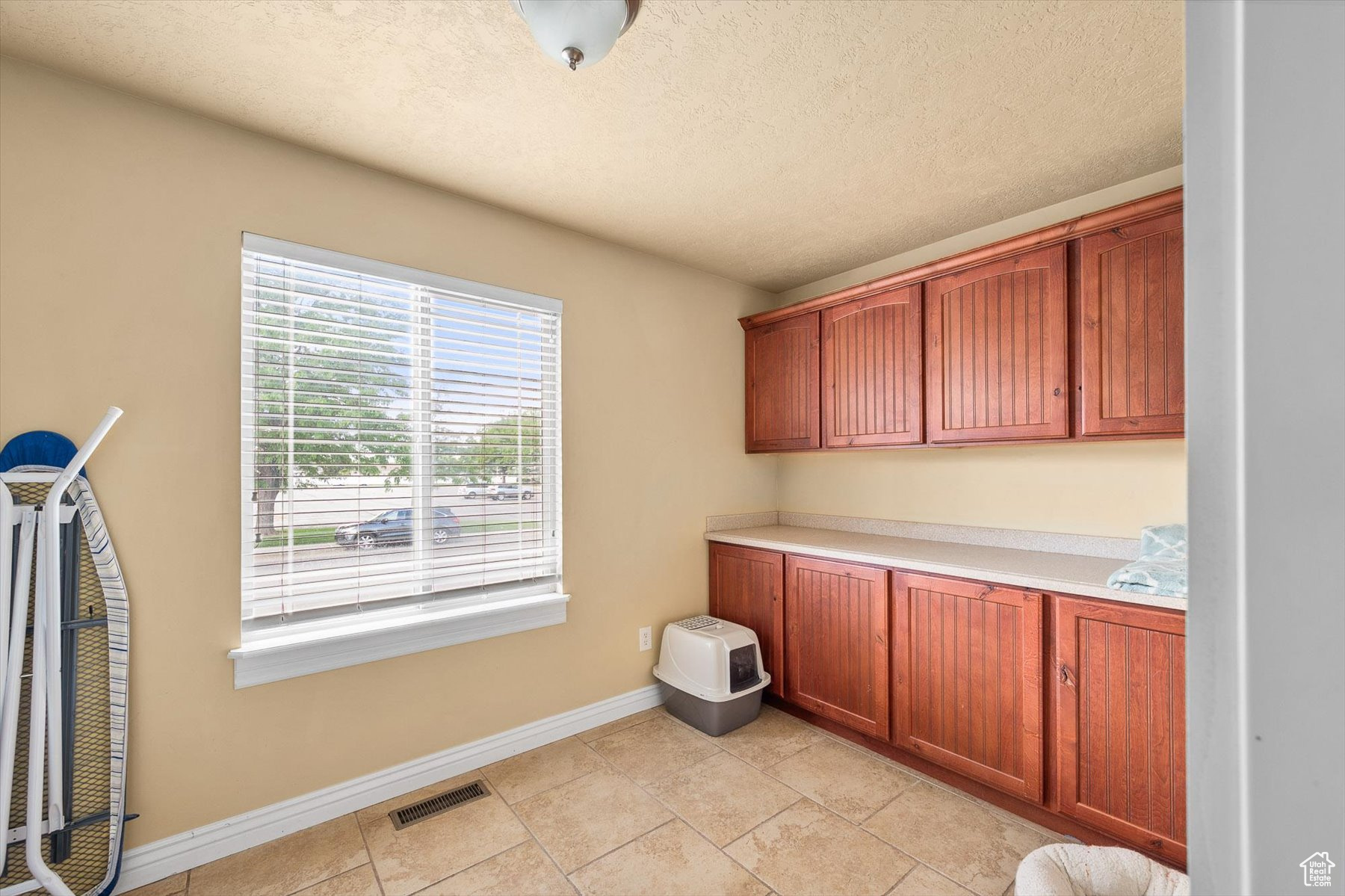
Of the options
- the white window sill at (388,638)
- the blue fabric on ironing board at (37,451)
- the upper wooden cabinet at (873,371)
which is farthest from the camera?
the upper wooden cabinet at (873,371)

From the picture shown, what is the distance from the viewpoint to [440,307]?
102 inches

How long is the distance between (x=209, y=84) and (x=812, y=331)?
9.11 feet

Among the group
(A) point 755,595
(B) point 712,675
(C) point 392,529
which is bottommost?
(B) point 712,675

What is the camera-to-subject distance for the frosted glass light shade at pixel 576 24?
1.46 meters

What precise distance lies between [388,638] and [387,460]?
2.38 feet

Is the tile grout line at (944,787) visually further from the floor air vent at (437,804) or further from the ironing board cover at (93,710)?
the ironing board cover at (93,710)

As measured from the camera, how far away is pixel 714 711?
287 centimetres

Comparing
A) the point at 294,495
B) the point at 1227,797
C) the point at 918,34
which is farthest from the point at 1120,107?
the point at 294,495

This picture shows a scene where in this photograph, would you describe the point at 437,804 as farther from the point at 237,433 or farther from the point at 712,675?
the point at 237,433

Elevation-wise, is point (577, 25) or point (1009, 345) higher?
point (577, 25)

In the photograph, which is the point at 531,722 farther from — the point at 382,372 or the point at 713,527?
the point at 382,372

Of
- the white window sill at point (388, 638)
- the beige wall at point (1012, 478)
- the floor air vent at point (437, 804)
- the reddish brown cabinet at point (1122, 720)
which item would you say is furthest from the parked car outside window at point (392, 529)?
the reddish brown cabinet at point (1122, 720)

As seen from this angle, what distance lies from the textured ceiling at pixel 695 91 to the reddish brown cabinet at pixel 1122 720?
5.58 ft

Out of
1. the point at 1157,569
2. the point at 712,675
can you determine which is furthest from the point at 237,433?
the point at 1157,569
